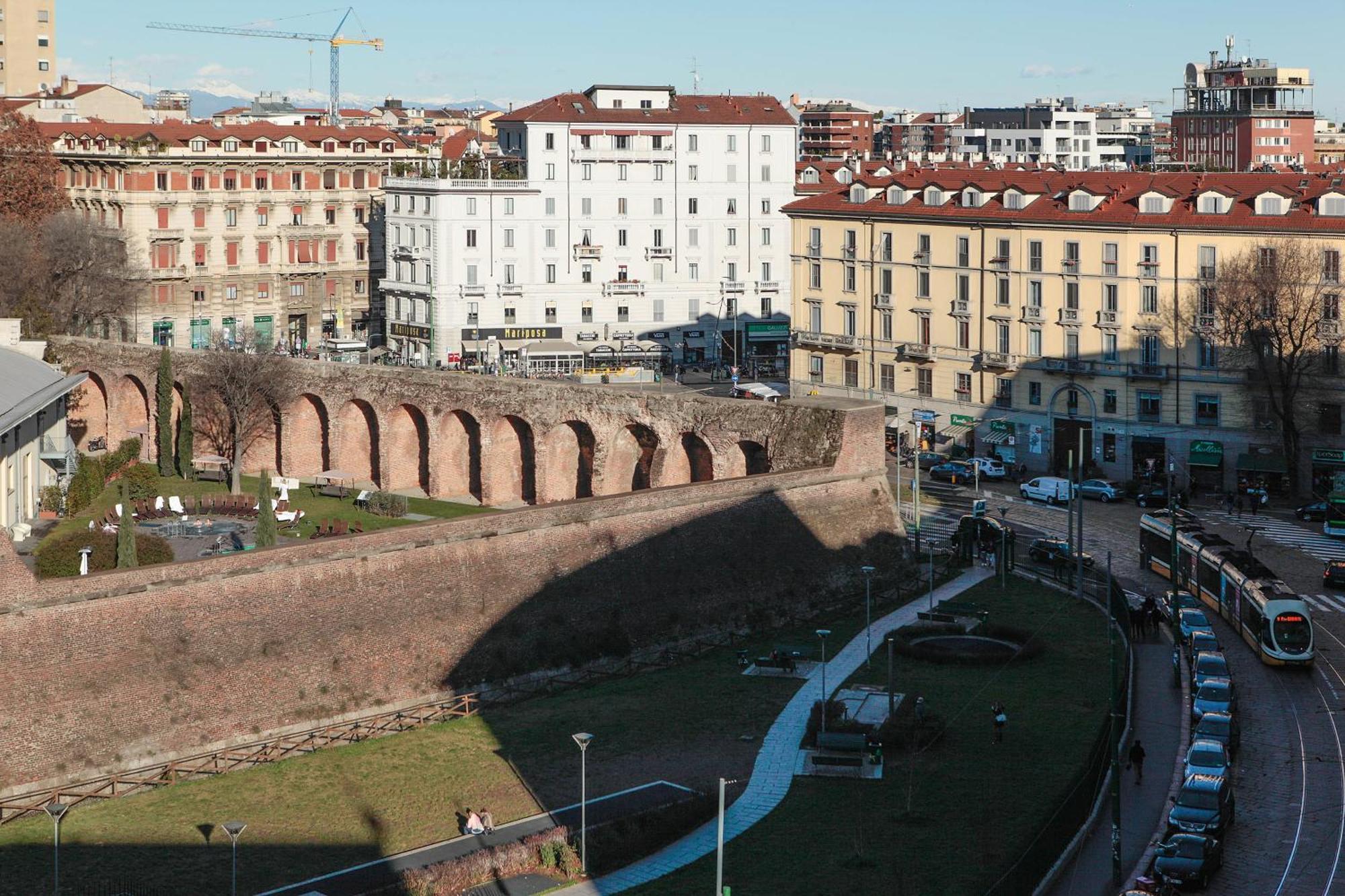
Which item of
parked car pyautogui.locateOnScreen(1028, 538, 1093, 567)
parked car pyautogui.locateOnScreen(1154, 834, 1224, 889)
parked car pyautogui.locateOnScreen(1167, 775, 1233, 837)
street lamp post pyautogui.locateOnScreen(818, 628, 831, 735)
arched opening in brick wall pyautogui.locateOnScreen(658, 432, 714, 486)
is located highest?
arched opening in brick wall pyautogui.locateOnScreen(658, 432, 714, 486)

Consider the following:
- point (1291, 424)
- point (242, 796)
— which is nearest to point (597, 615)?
point (242, 796)

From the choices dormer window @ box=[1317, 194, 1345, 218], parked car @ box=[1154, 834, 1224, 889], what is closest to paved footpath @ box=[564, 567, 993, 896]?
parked car @ box=[1154, 834, 1224, 889]

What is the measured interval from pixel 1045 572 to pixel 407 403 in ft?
87.3

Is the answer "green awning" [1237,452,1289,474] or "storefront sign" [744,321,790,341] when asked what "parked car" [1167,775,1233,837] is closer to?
"green awning" [1237,452,1289,474]

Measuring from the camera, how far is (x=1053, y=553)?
6384 cm

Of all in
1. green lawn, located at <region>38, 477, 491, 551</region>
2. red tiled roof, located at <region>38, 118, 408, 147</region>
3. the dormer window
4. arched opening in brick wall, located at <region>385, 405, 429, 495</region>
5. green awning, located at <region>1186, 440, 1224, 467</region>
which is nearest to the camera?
green lawn, located at <region>38, 477, 491, 551</region>

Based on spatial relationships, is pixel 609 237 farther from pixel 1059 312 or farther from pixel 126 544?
pixel 126 544

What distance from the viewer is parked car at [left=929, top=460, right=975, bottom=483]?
7769cm

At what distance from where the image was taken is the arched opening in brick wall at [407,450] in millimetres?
76312

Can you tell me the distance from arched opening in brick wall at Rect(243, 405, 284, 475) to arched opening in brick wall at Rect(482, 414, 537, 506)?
1062 cm

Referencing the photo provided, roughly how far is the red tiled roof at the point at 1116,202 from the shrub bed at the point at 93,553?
130 feet

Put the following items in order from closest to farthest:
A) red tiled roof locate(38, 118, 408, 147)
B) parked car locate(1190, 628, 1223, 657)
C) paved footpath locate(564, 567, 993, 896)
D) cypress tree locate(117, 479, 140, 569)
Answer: paved footpath locate(564, 567, 993, 896), cypress tree locate(117, 479, 140, 569), parked car locate(1190, 628, 1223, 657), red tiled roof locate(38, 118, 408, 147)

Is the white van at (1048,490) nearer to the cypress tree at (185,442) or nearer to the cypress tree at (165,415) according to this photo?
the cypress tree at (185,442)

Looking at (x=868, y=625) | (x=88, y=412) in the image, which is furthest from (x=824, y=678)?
(x=88, y=412)
